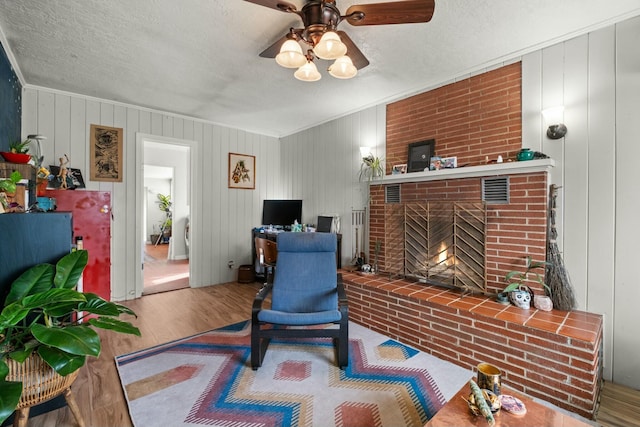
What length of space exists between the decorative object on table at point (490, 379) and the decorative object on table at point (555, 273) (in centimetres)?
132

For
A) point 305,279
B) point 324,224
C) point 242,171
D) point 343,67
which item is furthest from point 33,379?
point 242,171

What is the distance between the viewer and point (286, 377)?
79.7 inches

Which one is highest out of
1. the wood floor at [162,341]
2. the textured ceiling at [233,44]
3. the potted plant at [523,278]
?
the textured ceiling at [233,44]

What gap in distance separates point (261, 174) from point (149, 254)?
426 centimetres

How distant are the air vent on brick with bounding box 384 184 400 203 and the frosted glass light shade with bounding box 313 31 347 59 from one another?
194 cm

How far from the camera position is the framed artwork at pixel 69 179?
3125 millimetres

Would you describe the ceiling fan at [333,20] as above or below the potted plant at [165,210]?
above

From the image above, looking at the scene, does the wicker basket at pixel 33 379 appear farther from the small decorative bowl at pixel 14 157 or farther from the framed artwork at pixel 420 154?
the framed artwork at pixel 420 154

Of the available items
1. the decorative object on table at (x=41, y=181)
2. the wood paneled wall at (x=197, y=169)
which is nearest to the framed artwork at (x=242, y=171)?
the wood paneled wall at (x=197, y=169)

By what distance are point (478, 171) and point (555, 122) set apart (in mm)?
643

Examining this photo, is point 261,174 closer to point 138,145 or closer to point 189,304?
point 138,145

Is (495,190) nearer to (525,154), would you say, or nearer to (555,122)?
(525,154)

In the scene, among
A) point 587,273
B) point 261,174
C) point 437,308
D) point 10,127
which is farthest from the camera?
point 261,174

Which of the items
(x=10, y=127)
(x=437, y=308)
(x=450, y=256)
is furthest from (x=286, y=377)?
(x=10, y=127)
